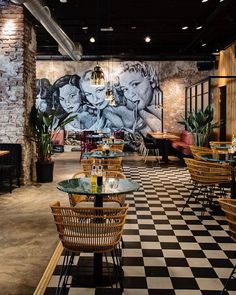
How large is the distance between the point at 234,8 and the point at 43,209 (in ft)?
18.1

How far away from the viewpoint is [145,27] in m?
10.3

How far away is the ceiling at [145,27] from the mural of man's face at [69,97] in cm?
129

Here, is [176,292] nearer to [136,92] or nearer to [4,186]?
[4,186]

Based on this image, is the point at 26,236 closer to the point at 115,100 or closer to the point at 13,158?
the point at 13,158

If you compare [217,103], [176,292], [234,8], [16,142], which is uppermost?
[234,8]

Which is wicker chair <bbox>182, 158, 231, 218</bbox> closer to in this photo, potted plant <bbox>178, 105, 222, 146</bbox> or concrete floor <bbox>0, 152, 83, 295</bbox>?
concrete floor <bbox>0, 152, 83, 295</bbox>

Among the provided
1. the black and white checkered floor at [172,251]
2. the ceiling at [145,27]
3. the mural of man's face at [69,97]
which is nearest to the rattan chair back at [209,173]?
the black and white checkered floor at [172,251]

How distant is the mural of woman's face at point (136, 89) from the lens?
49.6 feet

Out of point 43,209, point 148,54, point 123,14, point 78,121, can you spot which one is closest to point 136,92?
point 148,54

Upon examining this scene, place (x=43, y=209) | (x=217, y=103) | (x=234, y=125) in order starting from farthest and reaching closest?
(x=217, y=103), (x=234, y=125), (x=43, y=209)

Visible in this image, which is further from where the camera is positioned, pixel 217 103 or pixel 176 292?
pixel 217 103

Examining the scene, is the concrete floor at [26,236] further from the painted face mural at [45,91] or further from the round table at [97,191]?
the painted face mural at [45,91]

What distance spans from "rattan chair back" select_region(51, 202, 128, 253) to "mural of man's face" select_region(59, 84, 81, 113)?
12.4 meters

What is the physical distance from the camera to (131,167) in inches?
444
